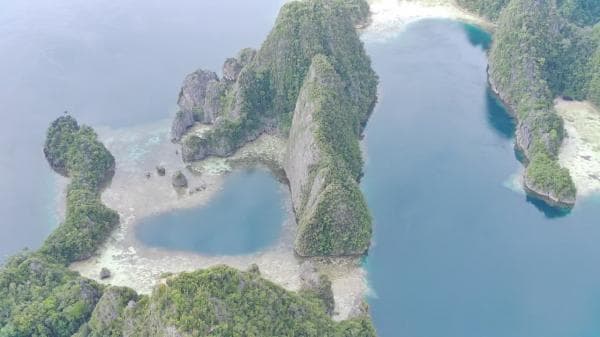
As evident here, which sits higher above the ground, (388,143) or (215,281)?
(215,281)

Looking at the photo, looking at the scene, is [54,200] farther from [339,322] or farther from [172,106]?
[339,322]

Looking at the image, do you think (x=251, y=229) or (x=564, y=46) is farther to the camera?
(x=564, y=46)

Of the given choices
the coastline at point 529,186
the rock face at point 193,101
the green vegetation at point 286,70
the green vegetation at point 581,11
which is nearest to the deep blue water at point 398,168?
the coastline at point 529,186

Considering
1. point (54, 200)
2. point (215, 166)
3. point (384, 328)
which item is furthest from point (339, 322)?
point (54, 200)

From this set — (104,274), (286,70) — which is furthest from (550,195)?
(104,274)

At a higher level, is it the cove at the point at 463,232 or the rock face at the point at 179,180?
the rock face at the point at 179,180

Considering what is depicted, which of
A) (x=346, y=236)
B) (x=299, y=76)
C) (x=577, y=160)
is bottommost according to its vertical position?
(x=577, y=160)

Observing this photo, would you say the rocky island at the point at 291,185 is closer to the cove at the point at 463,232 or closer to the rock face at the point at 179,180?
the rock face at the point at 179,180
